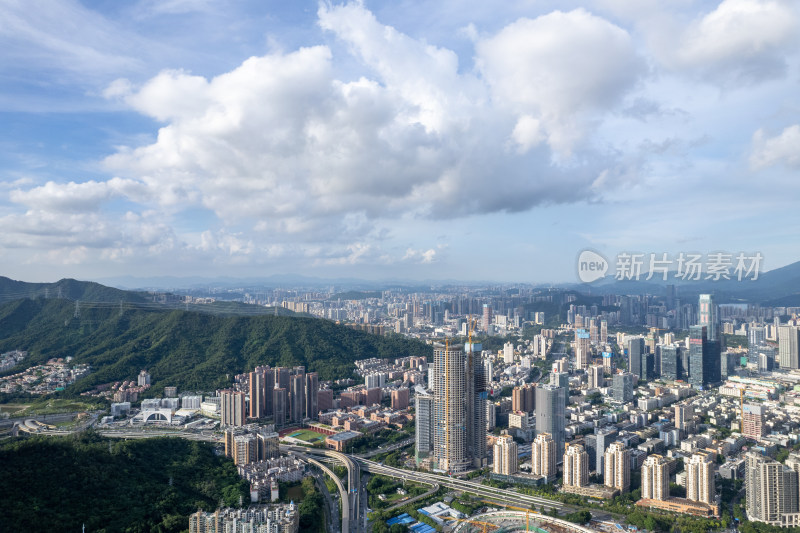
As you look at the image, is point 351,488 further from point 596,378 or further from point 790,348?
point 790,348

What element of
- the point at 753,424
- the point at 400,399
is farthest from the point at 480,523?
the point at 753,424

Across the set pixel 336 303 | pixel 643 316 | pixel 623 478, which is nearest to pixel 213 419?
pixel 623 478

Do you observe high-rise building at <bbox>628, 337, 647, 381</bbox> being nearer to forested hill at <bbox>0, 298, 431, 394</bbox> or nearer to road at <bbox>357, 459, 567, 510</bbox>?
forested hill at <bbox>0, 298, 431, 394</bbox>

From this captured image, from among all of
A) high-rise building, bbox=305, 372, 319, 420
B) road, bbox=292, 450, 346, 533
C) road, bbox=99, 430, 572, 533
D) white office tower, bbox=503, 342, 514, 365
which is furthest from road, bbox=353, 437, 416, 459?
white office tower, bbox=503, 342, 514, 365

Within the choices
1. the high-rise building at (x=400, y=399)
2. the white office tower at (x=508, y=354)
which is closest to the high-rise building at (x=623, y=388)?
the high-rise building at (x=400, y=399)

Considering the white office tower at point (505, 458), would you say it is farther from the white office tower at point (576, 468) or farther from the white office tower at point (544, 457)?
the white office tower at point (576, 468)

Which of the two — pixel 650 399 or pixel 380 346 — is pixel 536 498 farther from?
pixel 380 346
